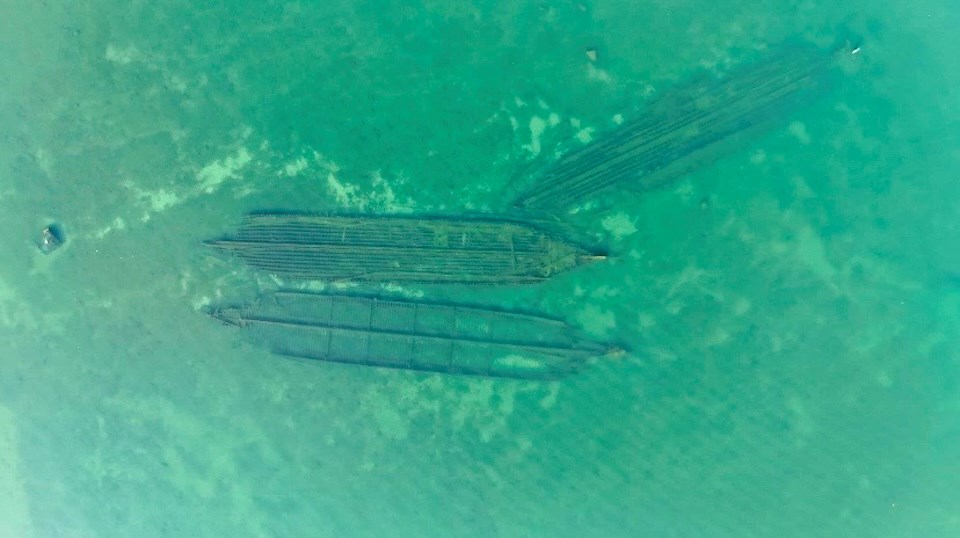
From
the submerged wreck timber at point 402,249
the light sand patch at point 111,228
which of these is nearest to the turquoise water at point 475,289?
the light sand patch at point 111,228

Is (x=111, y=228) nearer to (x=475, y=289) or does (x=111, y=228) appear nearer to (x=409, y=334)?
(x=409, y=334)

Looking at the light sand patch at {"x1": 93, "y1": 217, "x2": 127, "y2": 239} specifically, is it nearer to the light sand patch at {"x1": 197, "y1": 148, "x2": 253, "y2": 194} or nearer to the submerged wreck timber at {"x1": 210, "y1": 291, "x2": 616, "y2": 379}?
the light sand patch at {"x1": 197, "y1": 148, "x2": 253, "y2": 194}

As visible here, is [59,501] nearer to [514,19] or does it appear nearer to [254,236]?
[254,236]

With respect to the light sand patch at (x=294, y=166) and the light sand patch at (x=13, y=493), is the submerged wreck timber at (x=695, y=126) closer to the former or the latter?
the light sand patch at (x=294, y=166)

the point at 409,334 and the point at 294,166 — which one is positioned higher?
the point at 294,166

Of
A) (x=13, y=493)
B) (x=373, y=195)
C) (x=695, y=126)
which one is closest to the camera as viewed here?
(x=695, y=126)

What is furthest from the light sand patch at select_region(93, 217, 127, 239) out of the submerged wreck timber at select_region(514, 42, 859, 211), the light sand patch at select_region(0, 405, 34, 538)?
the submerged wreck timber at select_region(514, 42, 859, 211)

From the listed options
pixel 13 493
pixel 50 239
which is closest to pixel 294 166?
pixel 50 239

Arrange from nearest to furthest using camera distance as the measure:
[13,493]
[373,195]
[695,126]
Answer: [695,126] < [373,195] < [13,493]
